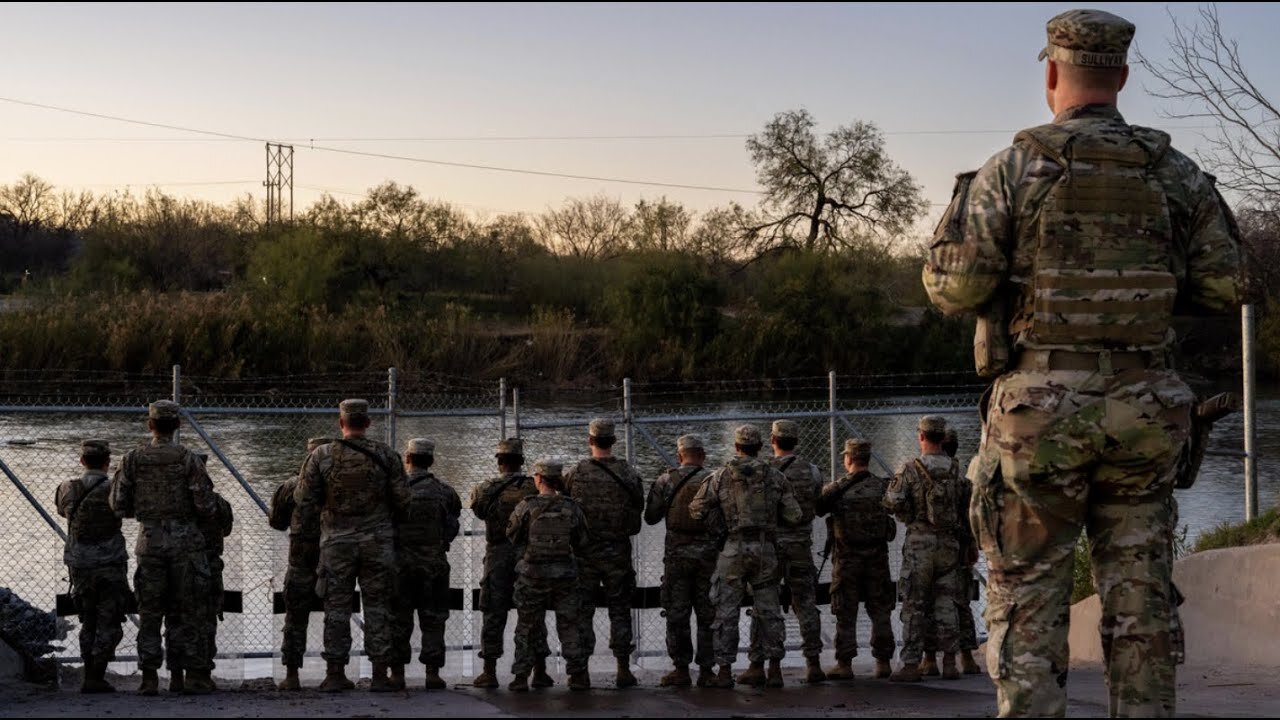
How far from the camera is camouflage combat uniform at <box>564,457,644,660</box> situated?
31.8 feet

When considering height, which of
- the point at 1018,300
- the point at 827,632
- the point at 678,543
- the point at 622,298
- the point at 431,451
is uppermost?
the point at 622,298

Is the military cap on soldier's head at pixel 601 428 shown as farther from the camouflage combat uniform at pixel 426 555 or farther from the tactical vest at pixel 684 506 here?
the camouflage combat uniform at pixel 426 555

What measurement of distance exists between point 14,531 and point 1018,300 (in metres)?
14.5

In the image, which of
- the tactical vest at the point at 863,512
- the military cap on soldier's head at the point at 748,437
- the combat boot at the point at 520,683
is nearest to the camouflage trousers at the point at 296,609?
the combat boot at the point at 520,683

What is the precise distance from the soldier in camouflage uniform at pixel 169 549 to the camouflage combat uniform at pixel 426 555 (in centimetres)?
125

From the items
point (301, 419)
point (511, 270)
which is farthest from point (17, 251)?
point (301, 419)

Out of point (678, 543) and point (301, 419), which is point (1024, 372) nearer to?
point (678, 543)

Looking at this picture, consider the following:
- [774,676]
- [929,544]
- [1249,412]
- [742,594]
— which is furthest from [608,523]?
[1249,412]

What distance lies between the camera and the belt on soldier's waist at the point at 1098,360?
4.38 meters

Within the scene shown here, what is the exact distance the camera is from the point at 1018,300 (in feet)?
14.9

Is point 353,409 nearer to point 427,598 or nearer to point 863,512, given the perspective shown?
point 427,598

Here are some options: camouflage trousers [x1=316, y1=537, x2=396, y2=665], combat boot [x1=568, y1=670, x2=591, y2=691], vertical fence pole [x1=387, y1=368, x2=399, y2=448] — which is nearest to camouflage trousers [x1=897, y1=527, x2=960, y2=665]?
combat boot [x1=568, y1=670, x2=591, y2=691]

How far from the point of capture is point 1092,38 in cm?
443

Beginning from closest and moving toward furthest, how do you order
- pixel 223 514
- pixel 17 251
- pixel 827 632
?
1. pixel 223 514
2. pixel 827 632
3. pixel 17 251
